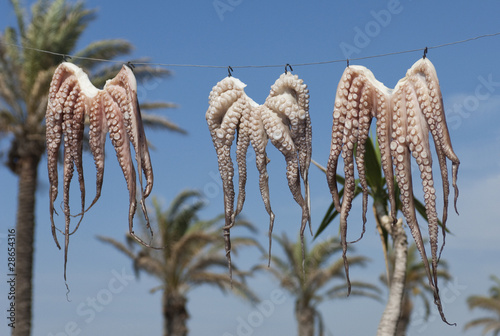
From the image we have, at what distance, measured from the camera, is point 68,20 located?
18109 mm

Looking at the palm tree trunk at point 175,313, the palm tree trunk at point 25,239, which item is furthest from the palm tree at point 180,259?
the palm tree trunk at point 25,239

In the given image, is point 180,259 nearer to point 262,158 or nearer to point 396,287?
point 396,287

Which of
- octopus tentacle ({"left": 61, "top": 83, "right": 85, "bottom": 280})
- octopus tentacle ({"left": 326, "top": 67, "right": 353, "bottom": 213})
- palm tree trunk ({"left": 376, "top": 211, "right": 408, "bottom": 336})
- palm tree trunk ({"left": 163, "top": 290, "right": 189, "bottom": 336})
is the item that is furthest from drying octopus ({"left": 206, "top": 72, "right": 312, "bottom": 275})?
palm tree trunk ({"left": 163, "top": 290, "right": 189, "bottom": 336})

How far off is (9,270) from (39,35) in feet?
20.6

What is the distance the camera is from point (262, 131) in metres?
7.12

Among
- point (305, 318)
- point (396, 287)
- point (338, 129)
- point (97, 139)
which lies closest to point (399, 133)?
point (338, 129)

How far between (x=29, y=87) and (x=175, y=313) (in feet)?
29.4

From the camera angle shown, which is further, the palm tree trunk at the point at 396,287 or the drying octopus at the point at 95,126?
the palm tree trunk at the point at 396,287

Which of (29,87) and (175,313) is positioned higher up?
(29,87)

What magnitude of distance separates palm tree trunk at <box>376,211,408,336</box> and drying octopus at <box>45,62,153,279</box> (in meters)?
7.34

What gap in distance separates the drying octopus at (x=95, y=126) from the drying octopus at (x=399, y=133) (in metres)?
2.14

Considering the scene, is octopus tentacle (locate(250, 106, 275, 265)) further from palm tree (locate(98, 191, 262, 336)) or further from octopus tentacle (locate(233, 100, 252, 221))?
palm tree (locate(98, 191, 262, 336))

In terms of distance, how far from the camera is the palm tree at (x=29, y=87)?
17141 mm

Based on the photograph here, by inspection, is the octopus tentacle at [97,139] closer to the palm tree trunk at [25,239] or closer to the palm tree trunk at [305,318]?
the palm tree trunk at [25,239]
